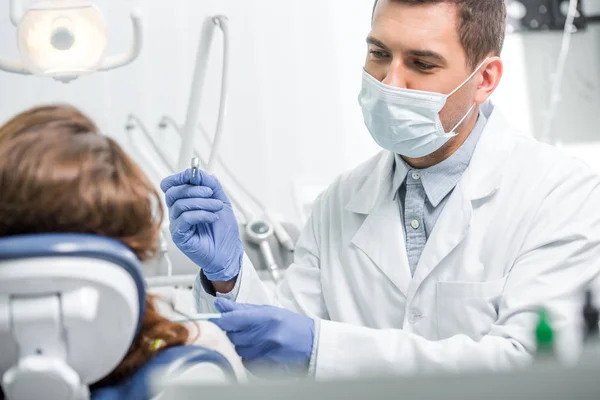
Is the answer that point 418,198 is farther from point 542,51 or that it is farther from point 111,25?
point 542,51

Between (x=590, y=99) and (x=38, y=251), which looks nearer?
(x=38, y=251)

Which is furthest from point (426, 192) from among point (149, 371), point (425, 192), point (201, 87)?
point (149, 371)

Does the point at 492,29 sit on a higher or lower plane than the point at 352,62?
higher

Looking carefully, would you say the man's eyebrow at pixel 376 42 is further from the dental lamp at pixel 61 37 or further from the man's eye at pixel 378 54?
the dental lamp at pixel 61 37

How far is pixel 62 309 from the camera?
3.04ft

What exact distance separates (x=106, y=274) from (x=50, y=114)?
0.30 meters

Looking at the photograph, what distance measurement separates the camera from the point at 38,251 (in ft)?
2.98

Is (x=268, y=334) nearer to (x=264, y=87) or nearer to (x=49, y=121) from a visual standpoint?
(x=49, y=121)

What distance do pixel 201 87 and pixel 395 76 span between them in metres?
0.54

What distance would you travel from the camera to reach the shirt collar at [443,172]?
1920 millimetres

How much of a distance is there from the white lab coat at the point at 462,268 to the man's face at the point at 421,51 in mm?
170

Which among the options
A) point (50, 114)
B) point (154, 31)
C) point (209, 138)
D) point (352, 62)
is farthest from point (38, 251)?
point (352, 62)

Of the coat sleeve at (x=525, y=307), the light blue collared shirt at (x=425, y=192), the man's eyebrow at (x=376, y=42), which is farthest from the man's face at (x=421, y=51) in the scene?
the coat sleeve at (x=525, y=307)

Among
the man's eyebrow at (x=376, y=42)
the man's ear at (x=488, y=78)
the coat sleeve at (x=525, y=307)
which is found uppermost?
the man's eyebrow at (x=376, y=42)
